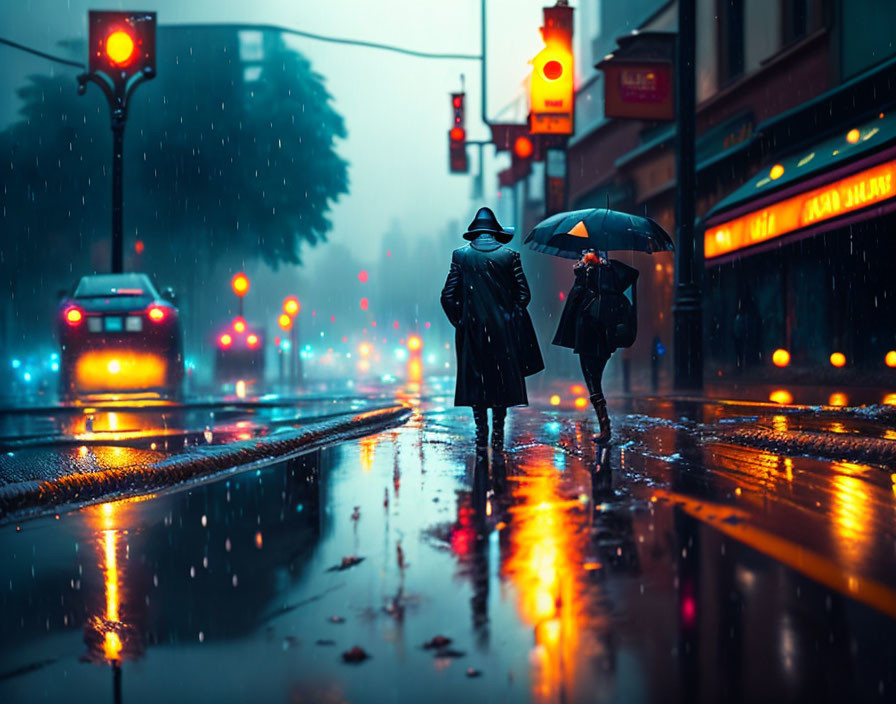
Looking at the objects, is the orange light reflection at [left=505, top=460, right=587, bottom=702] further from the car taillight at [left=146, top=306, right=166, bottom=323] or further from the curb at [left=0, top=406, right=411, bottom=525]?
the car taillight at [left=146, top=306, right=166, bottom=323]

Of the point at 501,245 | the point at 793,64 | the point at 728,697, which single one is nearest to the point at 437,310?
the point at 793,64

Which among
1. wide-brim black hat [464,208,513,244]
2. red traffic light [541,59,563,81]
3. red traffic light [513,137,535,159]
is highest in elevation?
red traffic light [513,137,535,159]

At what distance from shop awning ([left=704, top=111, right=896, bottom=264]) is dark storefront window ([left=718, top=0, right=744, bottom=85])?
3665 mm

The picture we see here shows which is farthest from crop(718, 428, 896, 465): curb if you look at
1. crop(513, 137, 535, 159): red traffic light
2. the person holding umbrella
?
crop(513, 137, 535, 159): red traffic light

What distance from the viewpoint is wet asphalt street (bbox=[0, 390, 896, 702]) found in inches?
112

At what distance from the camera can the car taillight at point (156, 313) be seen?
52.6ft

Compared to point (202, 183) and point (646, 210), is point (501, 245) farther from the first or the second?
point (202, 183)

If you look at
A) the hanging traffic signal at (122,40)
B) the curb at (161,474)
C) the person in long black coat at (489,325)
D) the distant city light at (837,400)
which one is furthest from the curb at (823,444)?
the hanging traffic signal at (122,40)

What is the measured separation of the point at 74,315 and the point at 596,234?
30.8 ft

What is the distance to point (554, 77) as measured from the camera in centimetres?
2155

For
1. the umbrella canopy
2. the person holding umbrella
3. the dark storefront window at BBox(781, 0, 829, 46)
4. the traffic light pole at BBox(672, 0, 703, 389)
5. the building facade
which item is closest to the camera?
the person holding umbrella

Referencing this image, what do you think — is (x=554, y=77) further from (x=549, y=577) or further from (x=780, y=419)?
(x=549, y=577)

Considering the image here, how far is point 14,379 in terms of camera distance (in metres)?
36.9

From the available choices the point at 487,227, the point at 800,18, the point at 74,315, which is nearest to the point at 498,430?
the point at 487,227
